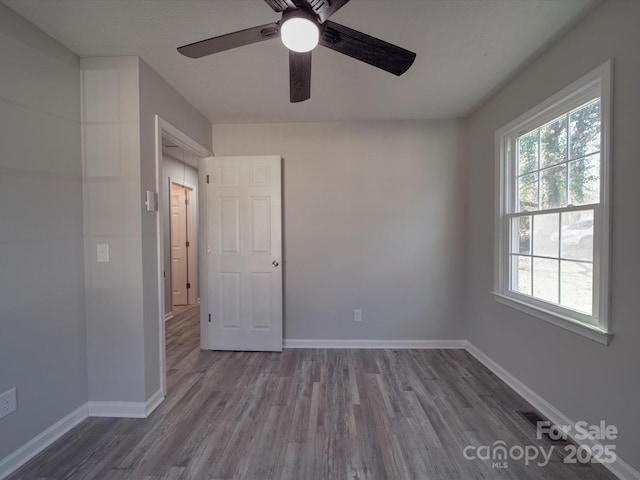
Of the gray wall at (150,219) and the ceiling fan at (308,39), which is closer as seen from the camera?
the ceiling fan at (308,39)

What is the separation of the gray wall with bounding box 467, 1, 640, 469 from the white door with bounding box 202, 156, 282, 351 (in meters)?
2.15

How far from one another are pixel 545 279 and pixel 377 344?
1665 mm

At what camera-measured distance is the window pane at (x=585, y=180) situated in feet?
5.18

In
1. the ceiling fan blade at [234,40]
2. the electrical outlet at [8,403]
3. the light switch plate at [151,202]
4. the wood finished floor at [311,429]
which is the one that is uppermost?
the ceiling fan blade at [234,40]

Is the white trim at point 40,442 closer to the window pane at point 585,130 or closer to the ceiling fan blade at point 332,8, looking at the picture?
the ceiling fan blade at point 332,8

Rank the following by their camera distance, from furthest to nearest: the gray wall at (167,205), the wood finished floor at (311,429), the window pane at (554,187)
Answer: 1. the gray wall at (167,205)
2. the window pane at (554,187)
3. the wood finished floor at (311,429)

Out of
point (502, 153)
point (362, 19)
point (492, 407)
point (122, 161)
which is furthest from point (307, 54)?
point (492, 407)

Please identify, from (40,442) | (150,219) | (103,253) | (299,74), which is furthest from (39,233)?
(299,74)

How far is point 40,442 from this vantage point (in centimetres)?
160

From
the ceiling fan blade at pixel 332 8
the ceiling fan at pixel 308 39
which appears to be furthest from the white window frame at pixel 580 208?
the ceiling fan blade at pixel 332 8

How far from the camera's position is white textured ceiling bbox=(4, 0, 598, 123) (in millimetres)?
1482

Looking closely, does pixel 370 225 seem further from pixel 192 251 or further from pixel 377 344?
pixel 192 251

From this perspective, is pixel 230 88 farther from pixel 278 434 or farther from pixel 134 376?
pixel 278 434

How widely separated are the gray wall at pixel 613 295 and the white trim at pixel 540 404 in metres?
0.04
